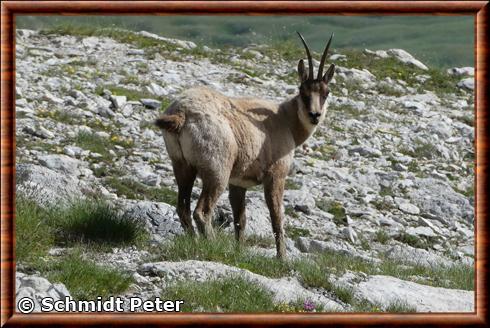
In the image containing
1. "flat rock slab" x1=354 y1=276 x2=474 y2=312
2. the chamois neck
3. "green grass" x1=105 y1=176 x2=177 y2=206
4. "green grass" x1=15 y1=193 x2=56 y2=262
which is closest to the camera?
"green grass" x1=15 y1=193 x2=56 y2=262

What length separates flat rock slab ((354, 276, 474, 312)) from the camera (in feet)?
29.3

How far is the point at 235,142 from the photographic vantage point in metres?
10.5

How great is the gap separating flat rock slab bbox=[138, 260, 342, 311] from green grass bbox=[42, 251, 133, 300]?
0.42 m

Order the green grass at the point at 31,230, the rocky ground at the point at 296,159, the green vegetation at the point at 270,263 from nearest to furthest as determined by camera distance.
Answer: the green grass at the point at 31,230, the green vegetation at the point at 270,263, the rocky ground at the point at 296,159

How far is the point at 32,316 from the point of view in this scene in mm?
6688

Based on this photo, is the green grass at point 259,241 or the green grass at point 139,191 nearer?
the green grass at point 259,241

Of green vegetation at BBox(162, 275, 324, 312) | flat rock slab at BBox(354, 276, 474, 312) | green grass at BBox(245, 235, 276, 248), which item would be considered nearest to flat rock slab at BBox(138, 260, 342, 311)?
green vegetation at BBox(162, 275, 324, 312)

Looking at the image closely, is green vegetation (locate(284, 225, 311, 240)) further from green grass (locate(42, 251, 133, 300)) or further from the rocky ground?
green grass (locate(42, 251, 133, 300))

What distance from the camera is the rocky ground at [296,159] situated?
935 centimetres

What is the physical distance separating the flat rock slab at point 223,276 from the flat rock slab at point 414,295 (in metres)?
0.66

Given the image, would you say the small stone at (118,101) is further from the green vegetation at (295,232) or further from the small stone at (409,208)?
the small stone at (409,208)

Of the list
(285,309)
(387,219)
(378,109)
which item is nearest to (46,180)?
(285,309)

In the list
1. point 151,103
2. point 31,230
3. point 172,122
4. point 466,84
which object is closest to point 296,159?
point 151,103

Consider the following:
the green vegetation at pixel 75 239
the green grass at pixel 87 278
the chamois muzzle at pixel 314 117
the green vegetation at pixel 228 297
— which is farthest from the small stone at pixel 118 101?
the green vegetation at pixel 228 297
